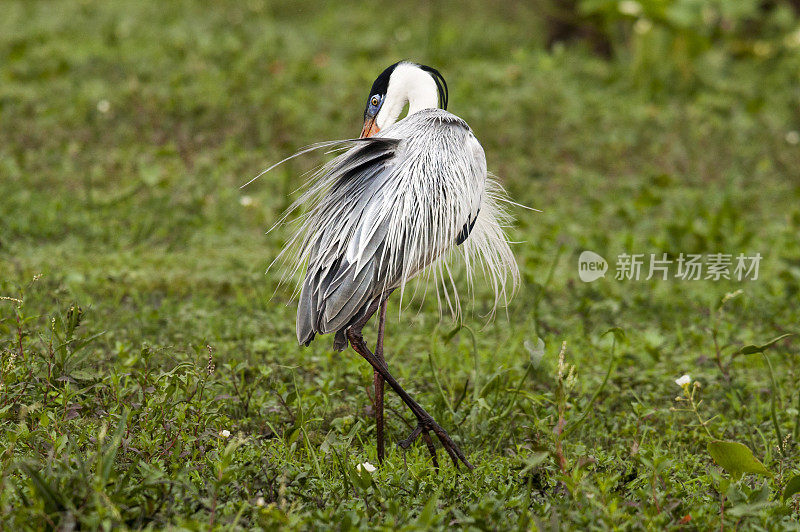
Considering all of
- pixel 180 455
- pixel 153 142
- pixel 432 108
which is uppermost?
pixel 432 108

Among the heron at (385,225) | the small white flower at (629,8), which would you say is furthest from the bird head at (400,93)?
the small white flower at (629,8)

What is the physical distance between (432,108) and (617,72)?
5224 millimetres

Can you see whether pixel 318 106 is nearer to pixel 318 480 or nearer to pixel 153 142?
pixel 153 142

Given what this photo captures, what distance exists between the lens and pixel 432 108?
3066 millimetres

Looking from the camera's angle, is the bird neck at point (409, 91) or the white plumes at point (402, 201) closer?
the white plumes at point (402, 201)

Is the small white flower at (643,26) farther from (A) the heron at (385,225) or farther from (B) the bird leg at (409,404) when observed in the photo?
(B) the bird leg at (409,404)

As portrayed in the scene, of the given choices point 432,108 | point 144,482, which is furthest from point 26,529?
point 432,108

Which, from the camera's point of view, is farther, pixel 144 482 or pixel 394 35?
pixel 394 35

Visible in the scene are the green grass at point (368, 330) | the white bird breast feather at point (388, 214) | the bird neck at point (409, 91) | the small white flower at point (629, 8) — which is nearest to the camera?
the green grass at point (368, 330)

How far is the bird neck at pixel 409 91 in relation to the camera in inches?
123

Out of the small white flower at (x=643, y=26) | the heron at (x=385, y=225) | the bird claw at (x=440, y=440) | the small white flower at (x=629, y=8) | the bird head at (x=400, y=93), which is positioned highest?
the small white flower at (x=629, y=8)

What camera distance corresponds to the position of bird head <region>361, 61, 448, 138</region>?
123 inches

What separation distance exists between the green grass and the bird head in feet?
3.13

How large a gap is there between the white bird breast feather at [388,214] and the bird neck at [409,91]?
0.59 ft
